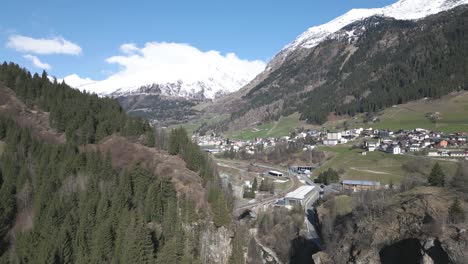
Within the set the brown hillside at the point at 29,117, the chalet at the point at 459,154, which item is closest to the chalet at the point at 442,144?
the chalet at the point at 459,154

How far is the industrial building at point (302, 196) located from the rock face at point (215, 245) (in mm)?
Answer: 40658

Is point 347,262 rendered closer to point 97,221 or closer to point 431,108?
point 97,221

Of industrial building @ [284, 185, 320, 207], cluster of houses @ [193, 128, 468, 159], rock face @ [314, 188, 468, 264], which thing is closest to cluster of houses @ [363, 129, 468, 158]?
cluster of houses @ [193, 128, 468, 159]

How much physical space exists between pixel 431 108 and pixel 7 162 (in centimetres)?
19066

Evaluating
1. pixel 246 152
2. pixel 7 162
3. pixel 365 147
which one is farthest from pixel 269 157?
pixel 7 162

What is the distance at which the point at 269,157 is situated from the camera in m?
187

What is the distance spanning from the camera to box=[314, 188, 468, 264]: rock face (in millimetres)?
48569

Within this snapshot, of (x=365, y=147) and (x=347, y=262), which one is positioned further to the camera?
(x=365, y=147)

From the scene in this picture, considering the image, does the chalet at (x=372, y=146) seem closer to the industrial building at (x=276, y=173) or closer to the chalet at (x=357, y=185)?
the industrial building at (x=276, y=173)

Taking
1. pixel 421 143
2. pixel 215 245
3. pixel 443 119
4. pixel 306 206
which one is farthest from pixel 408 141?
pixel 215 245

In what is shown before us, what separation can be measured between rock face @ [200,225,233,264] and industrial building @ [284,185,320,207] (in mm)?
40658

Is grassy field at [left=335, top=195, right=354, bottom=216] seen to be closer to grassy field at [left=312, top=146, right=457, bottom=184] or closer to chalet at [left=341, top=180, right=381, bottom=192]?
chalet at [left=341, top=180, right=381, bottom=192]

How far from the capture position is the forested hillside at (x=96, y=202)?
5641 centimetres

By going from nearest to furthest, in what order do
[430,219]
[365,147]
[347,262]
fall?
[430,219] < [347,262] < [365,147]
